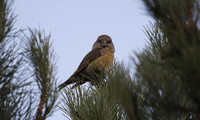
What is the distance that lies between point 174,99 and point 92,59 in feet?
13.4

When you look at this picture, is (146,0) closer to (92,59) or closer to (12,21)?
(12,21)

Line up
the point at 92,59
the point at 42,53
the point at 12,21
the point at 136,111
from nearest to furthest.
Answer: the point at 136,111 < the point at 12,21 < the point at 42,53 < the point at 92,59

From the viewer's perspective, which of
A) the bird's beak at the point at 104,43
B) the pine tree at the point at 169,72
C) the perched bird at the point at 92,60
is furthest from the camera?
the bird's beak at the point at 104,43

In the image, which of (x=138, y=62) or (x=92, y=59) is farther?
(x=92, y=59)

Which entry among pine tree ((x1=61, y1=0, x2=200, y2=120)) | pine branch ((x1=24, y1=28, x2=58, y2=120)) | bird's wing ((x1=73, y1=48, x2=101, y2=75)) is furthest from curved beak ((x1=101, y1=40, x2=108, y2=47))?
pine tree ((x1=61, y1=0, x2=200, y2=120))

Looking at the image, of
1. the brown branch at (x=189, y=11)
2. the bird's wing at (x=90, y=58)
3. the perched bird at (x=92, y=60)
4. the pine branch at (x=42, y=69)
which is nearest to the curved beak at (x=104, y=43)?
the perched bird at (x=92, y=60)

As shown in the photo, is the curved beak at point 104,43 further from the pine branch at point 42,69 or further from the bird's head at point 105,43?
the pine branch at point 42,69

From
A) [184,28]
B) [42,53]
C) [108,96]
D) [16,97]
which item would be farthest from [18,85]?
[184,28]

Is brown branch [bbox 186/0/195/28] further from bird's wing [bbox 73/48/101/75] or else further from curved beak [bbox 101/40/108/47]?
curved beak [bbox 101/40/108/47]

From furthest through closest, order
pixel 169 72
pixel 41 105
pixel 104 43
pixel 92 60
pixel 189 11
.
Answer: pixel 104 43
pixel 92 60
pixel 41 105
pixel 169 72
pixel 189 11

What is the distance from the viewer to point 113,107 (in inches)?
85.3

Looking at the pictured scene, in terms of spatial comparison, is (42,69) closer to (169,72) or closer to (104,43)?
(169,72)

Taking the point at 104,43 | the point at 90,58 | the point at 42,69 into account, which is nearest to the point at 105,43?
the point at 104,43

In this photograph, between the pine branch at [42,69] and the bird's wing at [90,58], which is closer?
the pine branch at [42,69]
